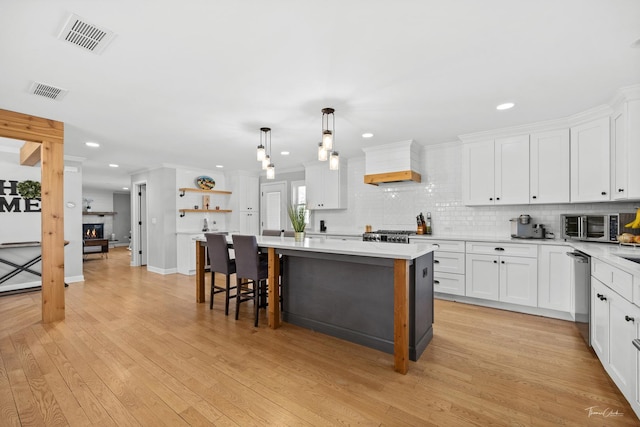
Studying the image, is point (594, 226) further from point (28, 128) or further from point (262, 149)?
point (28, 128)

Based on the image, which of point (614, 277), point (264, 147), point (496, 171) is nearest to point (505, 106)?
point (496, 171)

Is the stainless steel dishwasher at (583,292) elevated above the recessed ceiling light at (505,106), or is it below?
below

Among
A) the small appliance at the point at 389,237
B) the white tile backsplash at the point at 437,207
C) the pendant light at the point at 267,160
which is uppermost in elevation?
the pendant light at the point at 267,160

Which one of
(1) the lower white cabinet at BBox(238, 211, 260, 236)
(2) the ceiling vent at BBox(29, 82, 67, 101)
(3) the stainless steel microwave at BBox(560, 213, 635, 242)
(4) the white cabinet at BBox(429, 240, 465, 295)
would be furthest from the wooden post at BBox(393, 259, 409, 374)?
(1) the lower white cabinet at BBox(238, 211, 260, 236)

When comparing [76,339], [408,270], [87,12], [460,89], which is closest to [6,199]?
[76,339]

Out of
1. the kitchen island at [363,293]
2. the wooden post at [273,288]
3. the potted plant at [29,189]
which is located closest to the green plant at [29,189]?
the potted plant at [29,189]

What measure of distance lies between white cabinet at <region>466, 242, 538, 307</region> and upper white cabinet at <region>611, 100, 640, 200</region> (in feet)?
3.36

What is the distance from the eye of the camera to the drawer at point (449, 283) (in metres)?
4.00

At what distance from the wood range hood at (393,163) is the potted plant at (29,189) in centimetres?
558

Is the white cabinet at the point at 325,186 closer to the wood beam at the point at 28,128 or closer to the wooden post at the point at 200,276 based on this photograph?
the wooden post at the point at 200,276

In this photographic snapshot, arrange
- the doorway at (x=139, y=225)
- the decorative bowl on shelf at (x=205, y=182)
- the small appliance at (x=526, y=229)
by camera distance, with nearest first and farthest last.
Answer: the small appliance at (x=526, y=229) < the decorative bowl on shelf at (x=205, y=182) < the doorway at (x=139, y=225)

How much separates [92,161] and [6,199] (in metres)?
1.55

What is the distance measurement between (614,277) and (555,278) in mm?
1565

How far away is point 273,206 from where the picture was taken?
7227 millimetres
